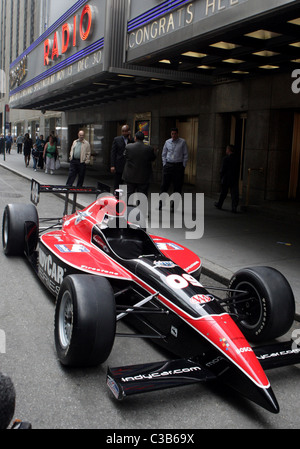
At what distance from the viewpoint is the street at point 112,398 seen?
296 centimetres

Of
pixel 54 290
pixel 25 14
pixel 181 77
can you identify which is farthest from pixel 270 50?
pixel 25 14

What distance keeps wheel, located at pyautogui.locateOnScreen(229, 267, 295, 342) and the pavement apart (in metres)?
0.98

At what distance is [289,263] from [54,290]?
3624 millimetres

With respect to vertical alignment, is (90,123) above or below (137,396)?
above

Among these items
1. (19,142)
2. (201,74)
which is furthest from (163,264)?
(19,142)

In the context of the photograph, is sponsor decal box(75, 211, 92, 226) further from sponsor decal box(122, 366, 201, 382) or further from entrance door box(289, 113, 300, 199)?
entrance door box(289, 113, 300, 199)

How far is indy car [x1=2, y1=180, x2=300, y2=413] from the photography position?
311 cm


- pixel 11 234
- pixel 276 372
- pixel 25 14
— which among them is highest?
pixel 25 14

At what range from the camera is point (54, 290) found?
490cm

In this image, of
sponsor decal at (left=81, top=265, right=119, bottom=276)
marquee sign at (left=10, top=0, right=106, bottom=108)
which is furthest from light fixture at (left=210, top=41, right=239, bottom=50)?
sponsor decal at (left=81, top=265, right=119, bottom=276)

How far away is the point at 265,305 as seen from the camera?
403 centimetres

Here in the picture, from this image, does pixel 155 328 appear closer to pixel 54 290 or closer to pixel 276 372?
pixel 276 372

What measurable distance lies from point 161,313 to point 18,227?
3.34 metres

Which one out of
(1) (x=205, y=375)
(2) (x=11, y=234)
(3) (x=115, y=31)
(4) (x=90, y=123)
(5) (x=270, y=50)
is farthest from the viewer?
(4) (x=90, y=123)
